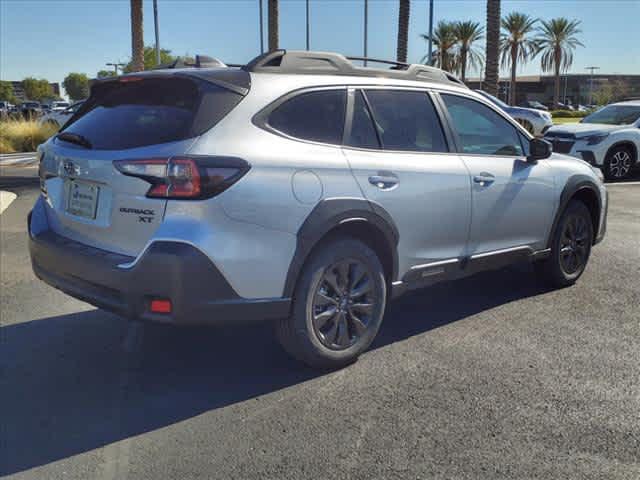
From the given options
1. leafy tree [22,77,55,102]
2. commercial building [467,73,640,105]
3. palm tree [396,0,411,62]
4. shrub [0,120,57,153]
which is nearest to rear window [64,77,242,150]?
shrub [0,120,57,153]

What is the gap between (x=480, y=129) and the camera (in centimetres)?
537

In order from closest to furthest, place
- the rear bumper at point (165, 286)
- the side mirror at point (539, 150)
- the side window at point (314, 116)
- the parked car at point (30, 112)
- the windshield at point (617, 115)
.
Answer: the rear bumper at point (165, 286) → the side window at point (314, 116) → the side mirror at point (539, 150) → the windshield at point (617, 115) → the parked car at point (30, 112)

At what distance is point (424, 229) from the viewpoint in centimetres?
463

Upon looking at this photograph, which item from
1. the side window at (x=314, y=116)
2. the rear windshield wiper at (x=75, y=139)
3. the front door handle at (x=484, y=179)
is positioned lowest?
the front door handle at (x=484, y=179)

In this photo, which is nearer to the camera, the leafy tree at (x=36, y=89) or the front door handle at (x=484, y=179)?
the front door handle at (x=484, y=179)

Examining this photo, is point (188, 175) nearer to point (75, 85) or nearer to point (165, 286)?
point (165, 286)

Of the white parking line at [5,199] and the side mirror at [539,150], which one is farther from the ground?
the side mirror at [539,150]

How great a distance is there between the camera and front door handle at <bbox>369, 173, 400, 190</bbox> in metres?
4.28

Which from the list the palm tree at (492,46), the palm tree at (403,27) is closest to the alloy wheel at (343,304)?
the palm tree at (492,46)

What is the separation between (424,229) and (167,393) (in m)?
1.97

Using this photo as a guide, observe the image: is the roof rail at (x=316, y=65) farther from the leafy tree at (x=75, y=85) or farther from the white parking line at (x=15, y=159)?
the leafy tree at (x=75, y=85)

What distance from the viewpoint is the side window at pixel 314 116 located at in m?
3.99

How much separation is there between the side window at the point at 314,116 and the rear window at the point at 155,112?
1.05 ft

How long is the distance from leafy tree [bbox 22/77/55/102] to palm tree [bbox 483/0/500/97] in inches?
5017
